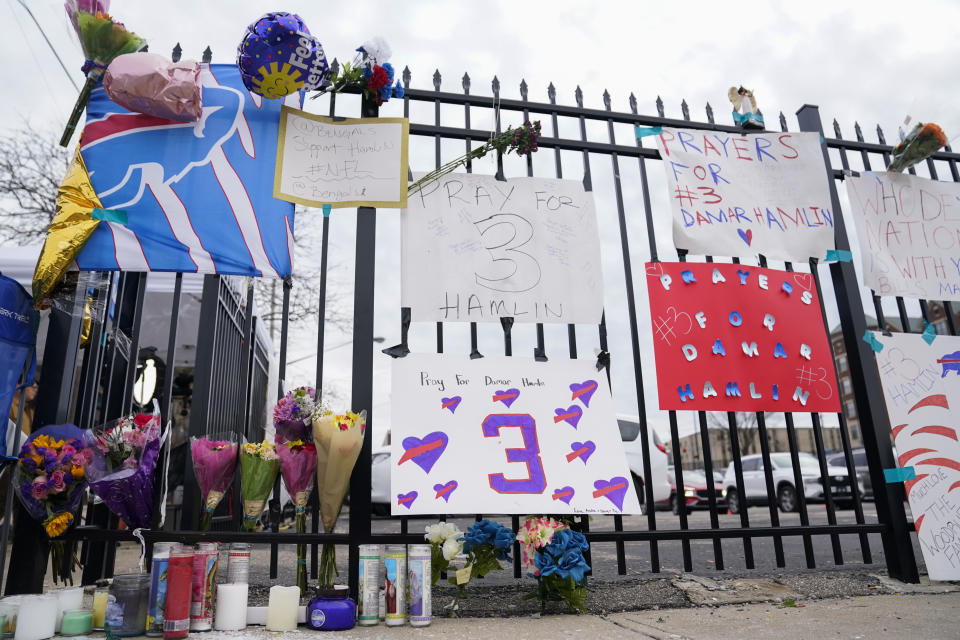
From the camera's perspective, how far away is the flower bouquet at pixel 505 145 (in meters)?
3.22

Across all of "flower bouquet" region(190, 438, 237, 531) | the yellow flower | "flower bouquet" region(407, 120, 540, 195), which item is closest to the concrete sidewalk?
"flower bouquet" region(190, 438, 237, 531)

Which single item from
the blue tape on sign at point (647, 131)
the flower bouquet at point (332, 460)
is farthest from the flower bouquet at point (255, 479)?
the blue tape on sign at point (647, 131)

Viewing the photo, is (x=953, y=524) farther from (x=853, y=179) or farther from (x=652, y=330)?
(x=853, y=179)

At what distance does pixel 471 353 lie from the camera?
2975mm

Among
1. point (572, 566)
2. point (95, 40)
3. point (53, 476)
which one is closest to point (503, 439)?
point (572, 566)

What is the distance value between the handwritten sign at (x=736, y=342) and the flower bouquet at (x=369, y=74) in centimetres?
182

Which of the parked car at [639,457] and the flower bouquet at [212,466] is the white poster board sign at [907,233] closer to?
the flower bouquet at [212,466]

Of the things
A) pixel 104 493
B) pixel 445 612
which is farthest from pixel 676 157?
pixel 104 493

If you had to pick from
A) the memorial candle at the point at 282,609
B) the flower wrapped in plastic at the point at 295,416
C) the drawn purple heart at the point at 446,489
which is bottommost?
the memorial candle at the point at 282,609

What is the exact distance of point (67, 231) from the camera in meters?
2.79

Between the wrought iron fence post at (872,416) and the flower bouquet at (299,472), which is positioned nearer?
the flower bouquet at (299,472)

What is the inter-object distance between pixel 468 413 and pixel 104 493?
5.27 ft

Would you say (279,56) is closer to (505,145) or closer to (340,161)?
(340,161)

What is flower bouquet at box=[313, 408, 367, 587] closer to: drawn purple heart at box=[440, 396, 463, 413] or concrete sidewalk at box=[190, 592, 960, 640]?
concrete sidewalk at box=[190, 592, 960, 640]
